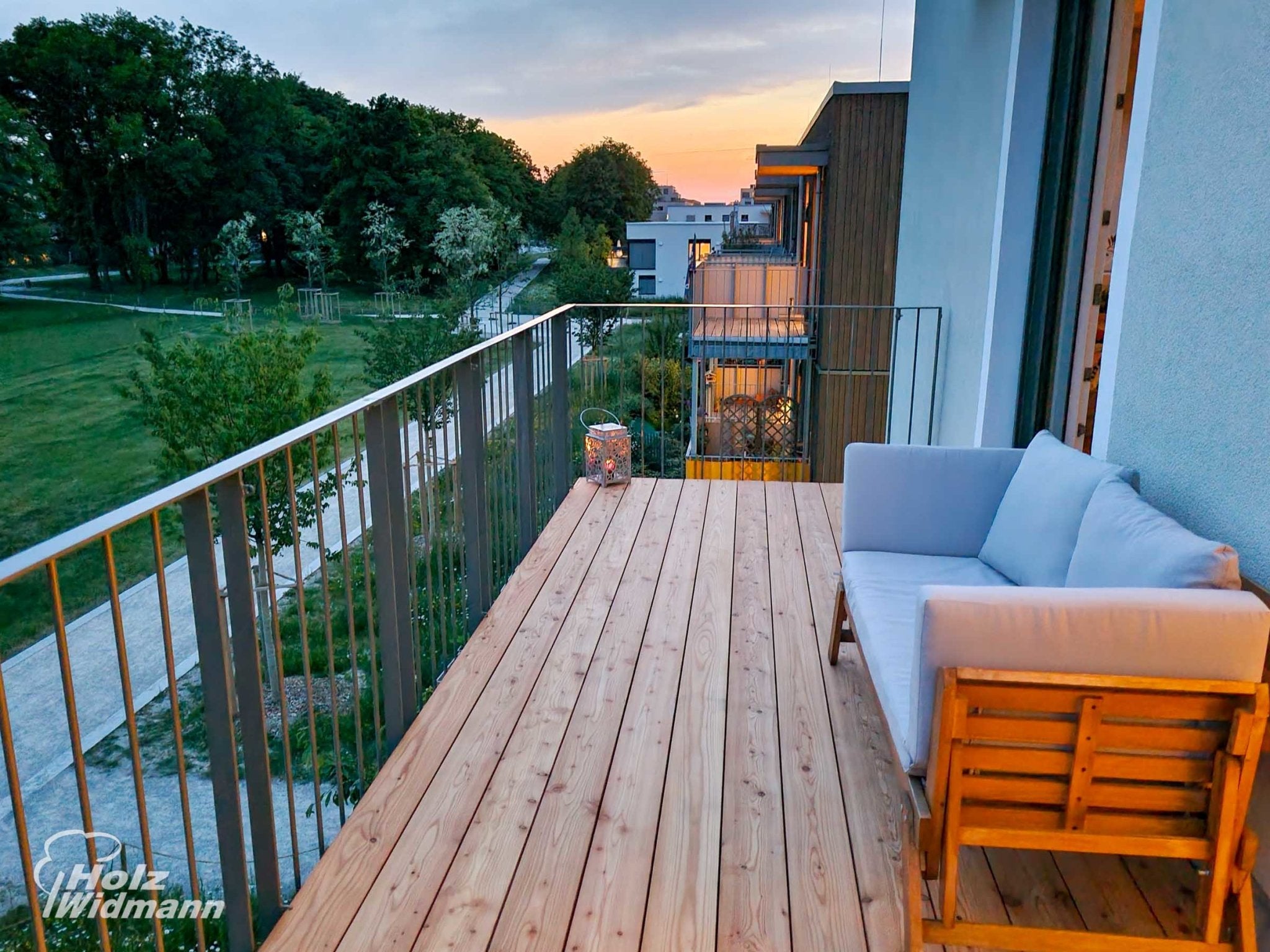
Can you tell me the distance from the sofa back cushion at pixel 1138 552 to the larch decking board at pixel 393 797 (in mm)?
1676

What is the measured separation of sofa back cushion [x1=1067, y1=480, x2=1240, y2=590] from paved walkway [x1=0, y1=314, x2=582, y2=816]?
7.87 metres

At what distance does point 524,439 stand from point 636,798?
81.7 inches

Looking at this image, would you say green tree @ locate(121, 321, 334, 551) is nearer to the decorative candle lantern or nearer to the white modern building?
the decorative candle lantern

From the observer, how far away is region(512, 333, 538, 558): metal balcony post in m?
3.79

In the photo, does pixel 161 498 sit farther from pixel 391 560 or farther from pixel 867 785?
pixel 867 785

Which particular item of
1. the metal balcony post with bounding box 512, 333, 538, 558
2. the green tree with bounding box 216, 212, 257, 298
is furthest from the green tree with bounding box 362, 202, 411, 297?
the metal balcony post with bounding box 512, 333, 538, 558

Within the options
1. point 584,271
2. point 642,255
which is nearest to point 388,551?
point 584,271

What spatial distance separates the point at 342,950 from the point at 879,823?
1198 mm

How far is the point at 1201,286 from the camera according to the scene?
7.02 ft

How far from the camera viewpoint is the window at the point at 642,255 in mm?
39938

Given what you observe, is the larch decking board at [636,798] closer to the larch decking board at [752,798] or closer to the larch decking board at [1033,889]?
the larch decking board at [752,798]

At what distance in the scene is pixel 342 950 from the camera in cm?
166

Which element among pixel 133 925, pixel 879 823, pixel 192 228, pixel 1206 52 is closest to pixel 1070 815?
pixel 879 823

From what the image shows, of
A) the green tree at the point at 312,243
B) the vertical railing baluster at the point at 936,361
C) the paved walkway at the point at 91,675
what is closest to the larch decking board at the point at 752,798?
the vertical railing baluster at the point at 936,361
